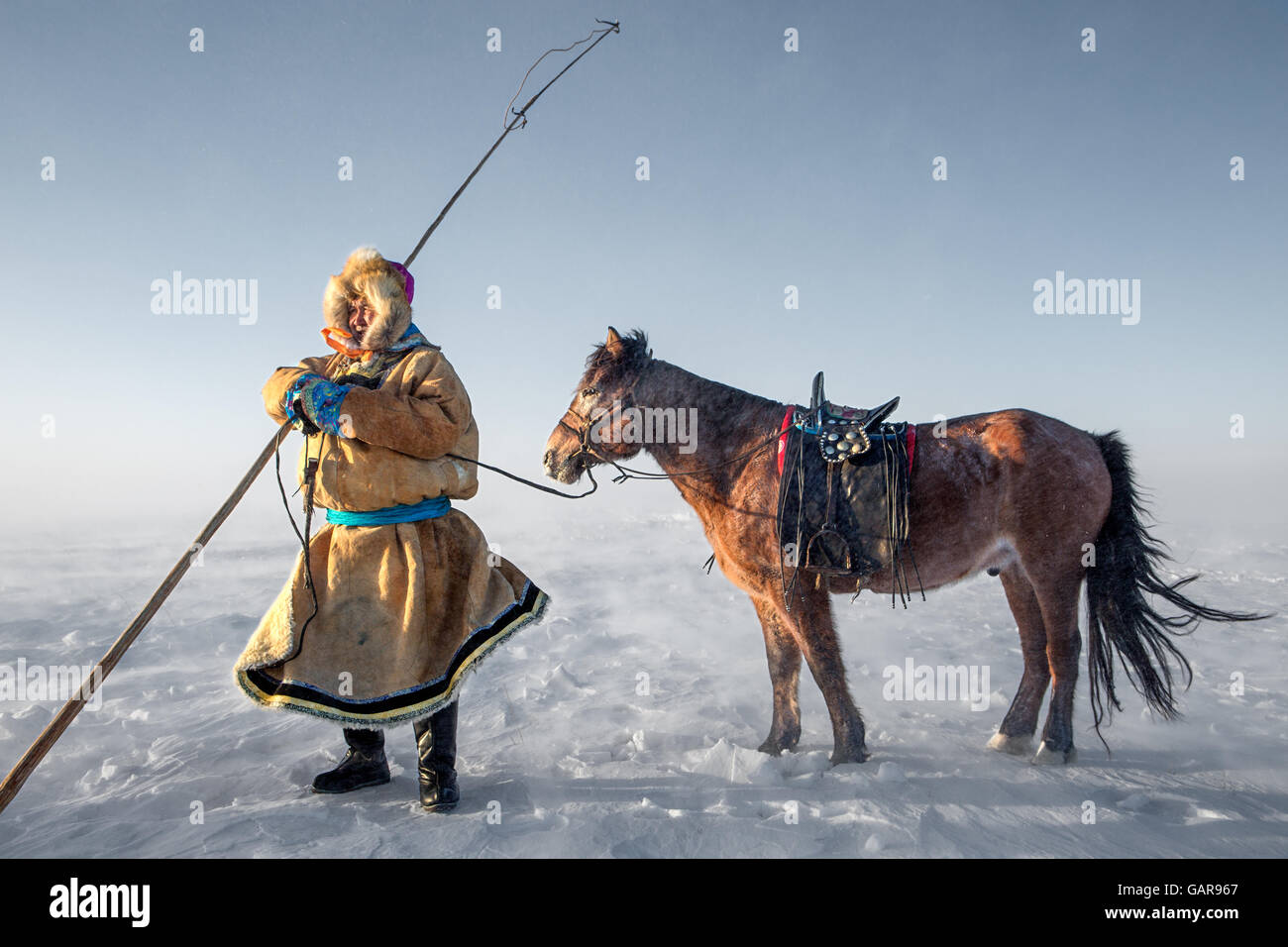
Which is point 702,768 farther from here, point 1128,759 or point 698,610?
point 698,610

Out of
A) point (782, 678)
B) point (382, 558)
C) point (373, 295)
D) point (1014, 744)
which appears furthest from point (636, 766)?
point (373, 295)

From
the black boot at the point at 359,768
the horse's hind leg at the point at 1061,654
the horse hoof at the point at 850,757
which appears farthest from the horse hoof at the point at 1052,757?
the black boot at the point at 359,768

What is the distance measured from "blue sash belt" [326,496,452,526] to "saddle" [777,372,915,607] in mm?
1778

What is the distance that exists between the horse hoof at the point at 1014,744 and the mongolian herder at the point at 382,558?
2764 mm

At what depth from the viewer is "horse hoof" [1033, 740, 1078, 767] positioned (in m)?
3.28

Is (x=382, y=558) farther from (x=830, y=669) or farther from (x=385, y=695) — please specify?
(x=830, y=669)

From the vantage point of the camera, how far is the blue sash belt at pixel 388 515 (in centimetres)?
262

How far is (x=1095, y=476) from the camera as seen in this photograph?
3387mm

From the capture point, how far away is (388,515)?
2.62 m

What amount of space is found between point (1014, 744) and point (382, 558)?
352cm

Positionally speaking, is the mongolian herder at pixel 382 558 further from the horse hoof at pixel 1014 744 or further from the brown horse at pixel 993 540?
the horse hoof at pixel 1014 744
